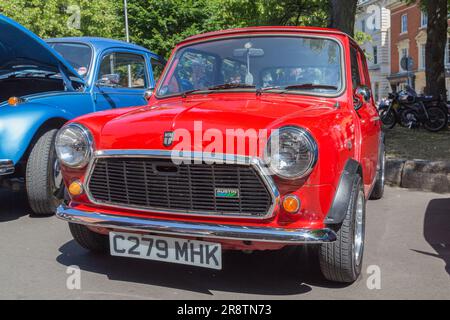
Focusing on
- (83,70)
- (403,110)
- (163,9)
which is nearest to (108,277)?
(83,70)

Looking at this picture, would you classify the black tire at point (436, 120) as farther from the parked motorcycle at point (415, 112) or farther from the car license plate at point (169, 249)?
the car license plate at point (169, 249)

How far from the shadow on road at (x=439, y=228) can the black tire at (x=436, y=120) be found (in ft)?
23.1

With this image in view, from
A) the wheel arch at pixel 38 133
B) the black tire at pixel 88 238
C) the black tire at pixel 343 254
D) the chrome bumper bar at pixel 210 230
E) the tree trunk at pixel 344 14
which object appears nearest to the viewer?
the chrome bumper bar at pixel 210 230

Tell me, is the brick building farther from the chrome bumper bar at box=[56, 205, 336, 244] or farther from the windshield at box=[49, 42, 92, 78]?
the chrome bumper bar at box=[56, 205, 336, 244]

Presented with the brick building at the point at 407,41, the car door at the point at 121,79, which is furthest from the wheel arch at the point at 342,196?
the brick building at the point at 407,41

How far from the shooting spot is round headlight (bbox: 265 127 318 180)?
273cm

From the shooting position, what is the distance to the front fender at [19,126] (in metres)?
4.39

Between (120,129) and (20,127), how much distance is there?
187 cm

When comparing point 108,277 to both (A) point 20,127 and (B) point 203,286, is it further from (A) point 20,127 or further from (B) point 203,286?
(A) point 20,127

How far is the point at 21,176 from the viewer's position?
4902mm

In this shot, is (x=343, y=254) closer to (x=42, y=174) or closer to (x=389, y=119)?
(x=42, y=174)

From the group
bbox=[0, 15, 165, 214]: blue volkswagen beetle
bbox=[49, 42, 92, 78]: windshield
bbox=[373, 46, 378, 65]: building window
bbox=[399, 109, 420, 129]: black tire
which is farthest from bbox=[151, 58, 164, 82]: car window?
bbox=[373, 46, 378, 65]: building window

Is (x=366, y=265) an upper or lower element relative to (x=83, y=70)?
lower

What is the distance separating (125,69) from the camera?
646 cm
